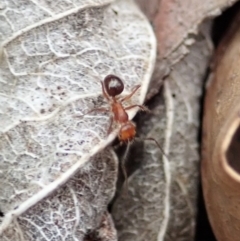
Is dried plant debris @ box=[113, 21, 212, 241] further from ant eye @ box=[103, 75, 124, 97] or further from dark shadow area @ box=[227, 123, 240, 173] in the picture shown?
dark shadow area @ box=[227, 123, 240, 173]

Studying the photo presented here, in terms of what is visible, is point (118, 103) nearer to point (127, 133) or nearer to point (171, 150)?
point (127, 133)

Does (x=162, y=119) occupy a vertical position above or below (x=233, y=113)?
below

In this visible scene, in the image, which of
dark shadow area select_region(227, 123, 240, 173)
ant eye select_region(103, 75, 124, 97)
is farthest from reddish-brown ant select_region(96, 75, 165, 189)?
dark shadow area select_region(227, 123, 240, 173)

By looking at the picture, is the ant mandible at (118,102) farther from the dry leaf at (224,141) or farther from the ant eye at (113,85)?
the dry leaf at (224,141)

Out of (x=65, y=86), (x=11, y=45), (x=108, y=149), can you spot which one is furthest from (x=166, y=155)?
(x=11, y=45)

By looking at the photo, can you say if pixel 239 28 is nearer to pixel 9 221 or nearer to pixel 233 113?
pixel 233 113

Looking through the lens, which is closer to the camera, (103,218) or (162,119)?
(103,218)

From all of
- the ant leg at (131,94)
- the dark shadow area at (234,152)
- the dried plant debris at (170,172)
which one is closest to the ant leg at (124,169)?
the dried plant debris at (170,172)

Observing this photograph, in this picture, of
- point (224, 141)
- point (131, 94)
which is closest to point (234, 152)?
point (224, 141)
